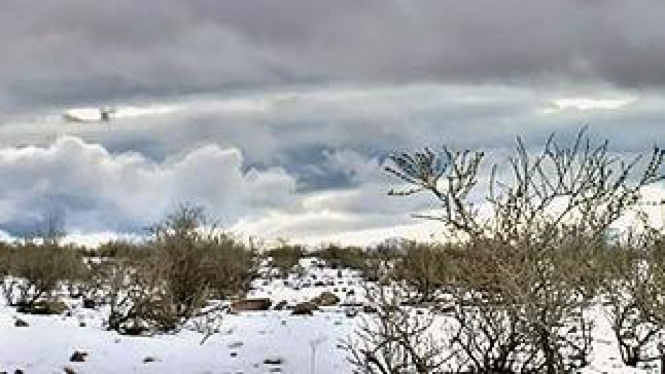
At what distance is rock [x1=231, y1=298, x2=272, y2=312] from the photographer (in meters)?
23.4

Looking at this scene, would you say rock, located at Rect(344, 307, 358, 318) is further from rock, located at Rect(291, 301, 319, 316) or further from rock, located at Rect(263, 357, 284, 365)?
rock, located at Rect(263, 357, 284, 365)

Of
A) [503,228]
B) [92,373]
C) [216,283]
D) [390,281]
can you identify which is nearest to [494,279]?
[503,228]

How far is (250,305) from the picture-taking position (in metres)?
23.8

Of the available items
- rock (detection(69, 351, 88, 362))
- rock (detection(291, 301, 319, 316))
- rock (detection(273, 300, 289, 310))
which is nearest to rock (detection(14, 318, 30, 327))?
rock (detection(69, 351, 88, 362))

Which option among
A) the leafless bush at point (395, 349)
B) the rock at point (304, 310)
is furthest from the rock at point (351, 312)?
the leafless bush at point (395, 349)

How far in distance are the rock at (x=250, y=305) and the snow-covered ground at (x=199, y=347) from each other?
49.0 inches

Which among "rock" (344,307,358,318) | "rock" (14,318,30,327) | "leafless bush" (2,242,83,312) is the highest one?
"leafless bush" (2,242,83,312)

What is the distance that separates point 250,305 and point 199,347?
15.8 ft

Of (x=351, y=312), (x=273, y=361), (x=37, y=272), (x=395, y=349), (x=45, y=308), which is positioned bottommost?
(x=273, y=361)

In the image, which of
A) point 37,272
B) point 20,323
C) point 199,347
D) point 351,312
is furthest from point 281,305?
point 20,323

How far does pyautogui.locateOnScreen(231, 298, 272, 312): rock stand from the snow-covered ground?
4.08 ft

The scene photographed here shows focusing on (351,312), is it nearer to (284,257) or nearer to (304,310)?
(304,310)

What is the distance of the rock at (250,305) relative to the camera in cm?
2338

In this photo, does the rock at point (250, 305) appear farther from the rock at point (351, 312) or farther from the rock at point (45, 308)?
the rock at point (45, 308)
